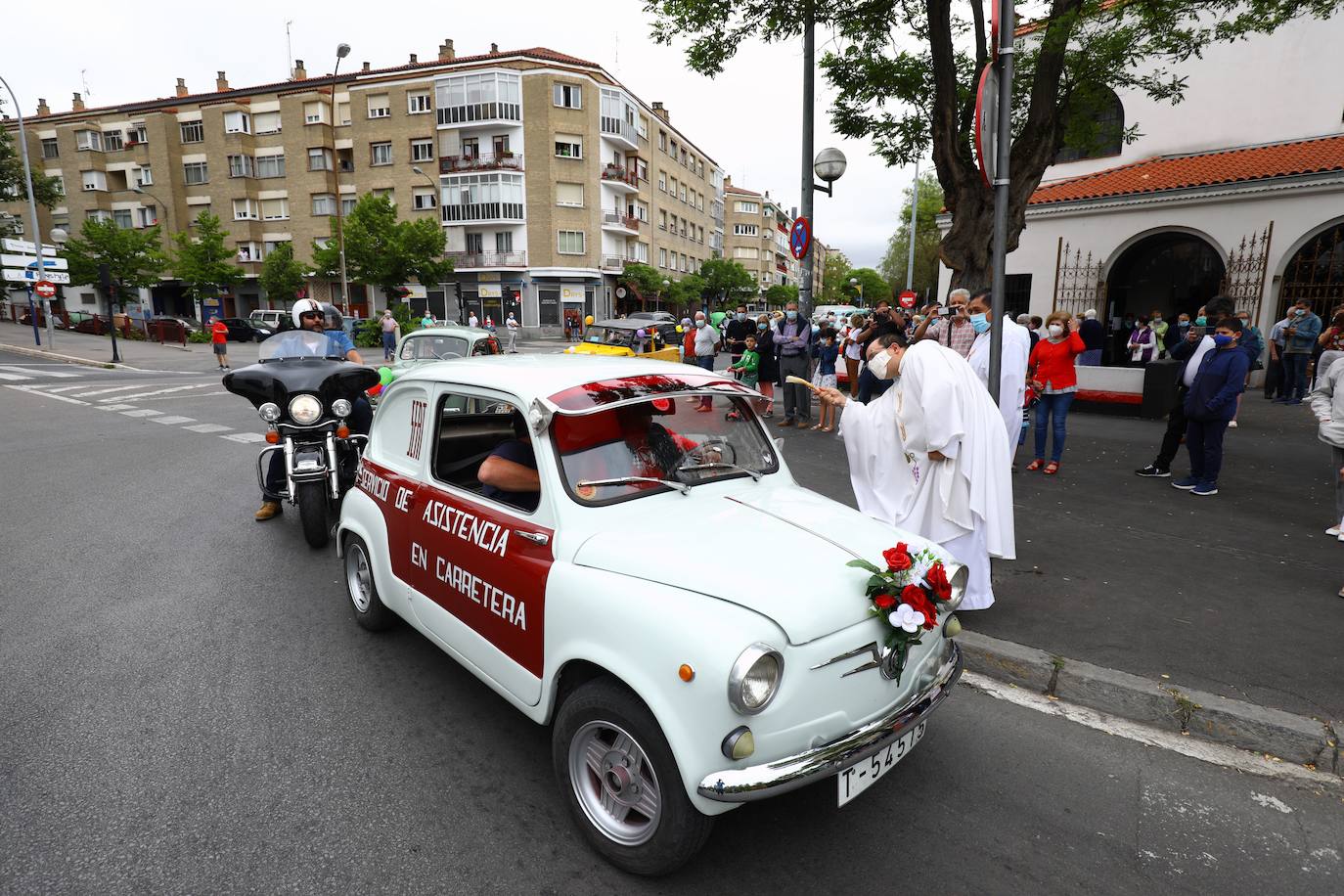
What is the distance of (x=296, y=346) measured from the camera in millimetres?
6859

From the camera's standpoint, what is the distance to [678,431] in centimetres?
348

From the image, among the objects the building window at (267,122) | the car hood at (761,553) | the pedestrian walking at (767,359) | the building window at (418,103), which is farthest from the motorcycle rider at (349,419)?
the building window at (267,122)

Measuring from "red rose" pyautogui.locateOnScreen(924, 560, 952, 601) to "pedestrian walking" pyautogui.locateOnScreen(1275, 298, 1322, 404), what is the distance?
14.0 m

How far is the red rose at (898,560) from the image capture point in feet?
8.63

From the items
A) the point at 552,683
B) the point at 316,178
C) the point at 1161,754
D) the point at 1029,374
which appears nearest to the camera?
the point at 552,683

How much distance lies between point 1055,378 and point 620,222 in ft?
149

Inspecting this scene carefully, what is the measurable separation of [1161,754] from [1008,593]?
1.63 metres

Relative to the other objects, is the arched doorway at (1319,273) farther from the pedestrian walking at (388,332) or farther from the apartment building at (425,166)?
the apartment building at (425,166)

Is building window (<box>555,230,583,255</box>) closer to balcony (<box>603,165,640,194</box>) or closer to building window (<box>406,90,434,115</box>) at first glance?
balcony (<box>603,165,640,194</box>)

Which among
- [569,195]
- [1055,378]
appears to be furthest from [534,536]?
[569,195]

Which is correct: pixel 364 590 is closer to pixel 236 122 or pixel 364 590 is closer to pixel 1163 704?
pixel 1163 704

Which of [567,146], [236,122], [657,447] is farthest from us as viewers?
[236,122]

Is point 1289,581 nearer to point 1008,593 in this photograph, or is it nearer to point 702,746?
point 1008,593

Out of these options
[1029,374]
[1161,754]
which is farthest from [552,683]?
[1029,374]
